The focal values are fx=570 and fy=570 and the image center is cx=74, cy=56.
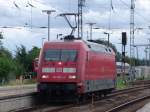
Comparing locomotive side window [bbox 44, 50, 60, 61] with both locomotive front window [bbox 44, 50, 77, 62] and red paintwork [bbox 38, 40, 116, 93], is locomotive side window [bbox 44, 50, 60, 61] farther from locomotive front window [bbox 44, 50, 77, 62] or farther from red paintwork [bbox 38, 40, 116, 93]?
red paintwork [bbox 38, 40, 116, 93]

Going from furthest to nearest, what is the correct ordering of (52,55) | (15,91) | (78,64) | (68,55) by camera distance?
1. (15,91)
2. (52,55)
3. (68,55)
4. (78,64)

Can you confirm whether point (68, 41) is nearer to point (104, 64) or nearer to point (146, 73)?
point (104, 64)

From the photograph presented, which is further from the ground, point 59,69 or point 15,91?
point 59,69

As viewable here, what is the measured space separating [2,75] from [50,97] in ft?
172

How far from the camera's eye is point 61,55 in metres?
29.6

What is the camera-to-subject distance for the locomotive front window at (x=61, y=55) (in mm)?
29405

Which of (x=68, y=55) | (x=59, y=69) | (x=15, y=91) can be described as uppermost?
(x=68, y=55)

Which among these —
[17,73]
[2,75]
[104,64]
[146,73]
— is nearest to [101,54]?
[104,64]

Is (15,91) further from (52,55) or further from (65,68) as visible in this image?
(65,68)

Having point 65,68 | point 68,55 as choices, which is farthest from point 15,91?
point 65,68

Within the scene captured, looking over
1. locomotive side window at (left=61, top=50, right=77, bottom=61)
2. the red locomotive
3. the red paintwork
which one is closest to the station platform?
the red paintwork

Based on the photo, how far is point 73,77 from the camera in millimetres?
28969

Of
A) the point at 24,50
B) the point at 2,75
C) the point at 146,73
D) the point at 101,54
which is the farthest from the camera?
the point at 146,73

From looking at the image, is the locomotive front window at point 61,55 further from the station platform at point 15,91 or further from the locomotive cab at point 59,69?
the station platform at point 15,91
